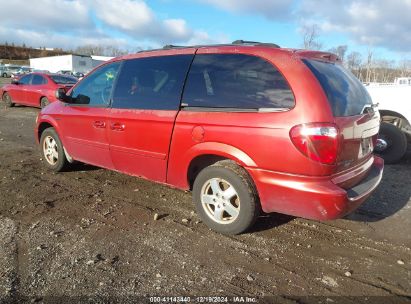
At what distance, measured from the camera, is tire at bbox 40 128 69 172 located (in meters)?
5.69

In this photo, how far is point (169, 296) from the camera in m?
2.77

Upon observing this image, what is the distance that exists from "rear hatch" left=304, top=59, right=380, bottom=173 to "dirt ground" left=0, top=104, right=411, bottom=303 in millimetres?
864

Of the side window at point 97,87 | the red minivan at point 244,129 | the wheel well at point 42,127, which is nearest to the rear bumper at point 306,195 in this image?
the red minivan at point 244,129

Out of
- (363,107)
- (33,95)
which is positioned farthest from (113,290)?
(33,95)

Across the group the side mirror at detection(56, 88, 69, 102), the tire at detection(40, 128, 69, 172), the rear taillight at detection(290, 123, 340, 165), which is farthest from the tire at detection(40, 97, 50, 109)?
the rear taillight at detection(290, 123, 340, 165)

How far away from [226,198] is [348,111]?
1421mm

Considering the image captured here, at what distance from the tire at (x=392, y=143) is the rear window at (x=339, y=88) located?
10.4 feet

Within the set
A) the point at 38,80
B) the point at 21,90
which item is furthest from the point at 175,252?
the point at 21,90

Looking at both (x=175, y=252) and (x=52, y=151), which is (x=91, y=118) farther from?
(x=175, y=252)

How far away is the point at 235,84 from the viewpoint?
3.55m

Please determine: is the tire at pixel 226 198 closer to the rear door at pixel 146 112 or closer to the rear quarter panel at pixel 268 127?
the rear quarter panel at pixel 268 127

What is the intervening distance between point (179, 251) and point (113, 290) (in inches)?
30.9

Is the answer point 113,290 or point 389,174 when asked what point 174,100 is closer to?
point 113,290

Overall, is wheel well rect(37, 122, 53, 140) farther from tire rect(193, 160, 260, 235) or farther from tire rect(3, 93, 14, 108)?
tire rect(3, 93, 14, 108)
